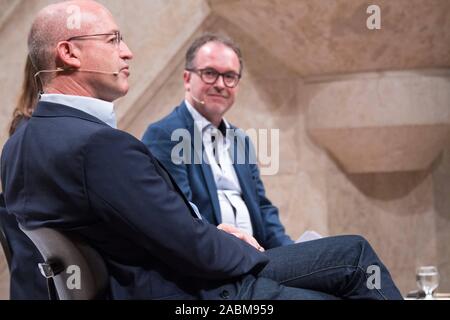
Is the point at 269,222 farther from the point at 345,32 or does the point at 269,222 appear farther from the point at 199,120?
the point at 345,32

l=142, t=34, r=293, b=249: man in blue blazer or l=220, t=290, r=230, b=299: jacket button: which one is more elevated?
l=142, t=34, r=293, b=249: man in blue blazer

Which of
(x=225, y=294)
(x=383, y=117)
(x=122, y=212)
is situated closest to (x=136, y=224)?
(x=122, y=212)

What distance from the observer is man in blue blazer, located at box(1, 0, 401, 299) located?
156 cm

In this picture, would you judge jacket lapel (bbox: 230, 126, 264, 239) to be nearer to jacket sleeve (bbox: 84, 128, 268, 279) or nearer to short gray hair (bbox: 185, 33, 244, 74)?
short gray hair (bbox: 185, 33, 244, 74)

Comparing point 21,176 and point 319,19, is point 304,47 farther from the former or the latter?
point 21,176

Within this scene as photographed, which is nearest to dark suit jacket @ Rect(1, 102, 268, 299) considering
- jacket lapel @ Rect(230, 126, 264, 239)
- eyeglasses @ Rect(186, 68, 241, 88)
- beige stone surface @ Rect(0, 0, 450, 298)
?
jacket lapel @ Rect(230, 126, 264, 239)

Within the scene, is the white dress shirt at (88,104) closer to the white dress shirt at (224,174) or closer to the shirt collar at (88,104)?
the shirt collar at (88,104)

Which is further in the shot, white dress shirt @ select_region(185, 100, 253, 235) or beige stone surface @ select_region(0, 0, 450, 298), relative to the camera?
beige stone surface @ select_region(0, 0, 450, 298)

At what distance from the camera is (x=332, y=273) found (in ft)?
5.64

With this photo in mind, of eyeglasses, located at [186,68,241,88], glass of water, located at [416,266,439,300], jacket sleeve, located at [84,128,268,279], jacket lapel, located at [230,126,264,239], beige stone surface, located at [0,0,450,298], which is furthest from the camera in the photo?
beige stone surface, located at [0,0,450,298]

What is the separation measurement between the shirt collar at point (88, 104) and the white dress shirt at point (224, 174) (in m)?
0.96

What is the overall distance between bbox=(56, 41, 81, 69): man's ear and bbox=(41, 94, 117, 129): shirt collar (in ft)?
0.36

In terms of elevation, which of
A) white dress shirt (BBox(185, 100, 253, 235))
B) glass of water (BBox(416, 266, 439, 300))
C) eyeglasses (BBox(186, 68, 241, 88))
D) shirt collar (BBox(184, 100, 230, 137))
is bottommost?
glass of water (BBox(416, 266, 439, 300))
